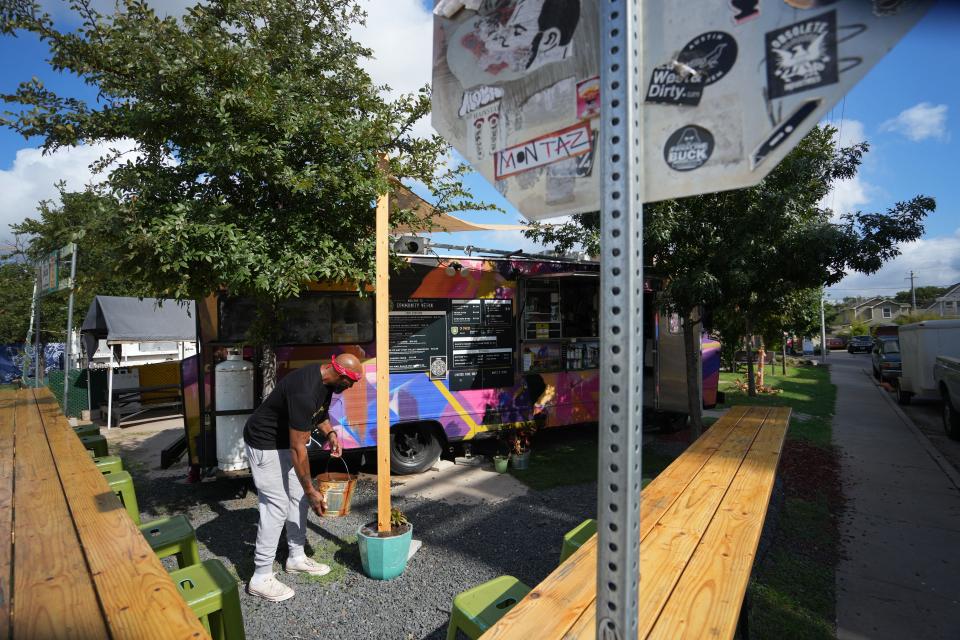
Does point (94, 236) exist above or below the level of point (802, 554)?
above

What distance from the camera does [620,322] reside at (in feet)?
3.07

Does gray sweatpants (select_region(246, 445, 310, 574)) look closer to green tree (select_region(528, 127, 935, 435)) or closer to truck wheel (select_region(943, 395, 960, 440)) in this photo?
green tree (select_region(528, 127, 935, 435))

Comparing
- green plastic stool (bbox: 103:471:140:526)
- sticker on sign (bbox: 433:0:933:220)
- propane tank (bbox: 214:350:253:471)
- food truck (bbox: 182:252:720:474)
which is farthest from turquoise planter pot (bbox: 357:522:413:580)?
sticker on sign (bbox: 433:0:933:220)

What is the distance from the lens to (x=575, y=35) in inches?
43.0

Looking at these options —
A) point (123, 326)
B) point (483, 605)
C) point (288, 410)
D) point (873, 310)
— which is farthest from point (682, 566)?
point (873, 310)

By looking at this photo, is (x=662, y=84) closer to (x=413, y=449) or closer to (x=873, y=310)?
(x=413, y=449)

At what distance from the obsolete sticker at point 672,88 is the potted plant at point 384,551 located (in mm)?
3897

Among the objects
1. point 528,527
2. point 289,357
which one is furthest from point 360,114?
point 528,527

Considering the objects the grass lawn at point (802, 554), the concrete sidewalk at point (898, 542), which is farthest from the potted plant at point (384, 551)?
the concrete sidewalk at point (898, 542)

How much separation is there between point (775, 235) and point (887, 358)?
16517 millimetres

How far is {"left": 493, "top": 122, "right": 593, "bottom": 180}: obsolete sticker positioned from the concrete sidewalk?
3860 millimetres

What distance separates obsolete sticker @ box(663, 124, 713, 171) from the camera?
35.6 inches

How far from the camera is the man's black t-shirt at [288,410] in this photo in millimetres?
3746

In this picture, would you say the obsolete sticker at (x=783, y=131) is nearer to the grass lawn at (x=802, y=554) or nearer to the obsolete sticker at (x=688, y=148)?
the obsolete sticker at (x=688, y=148)
